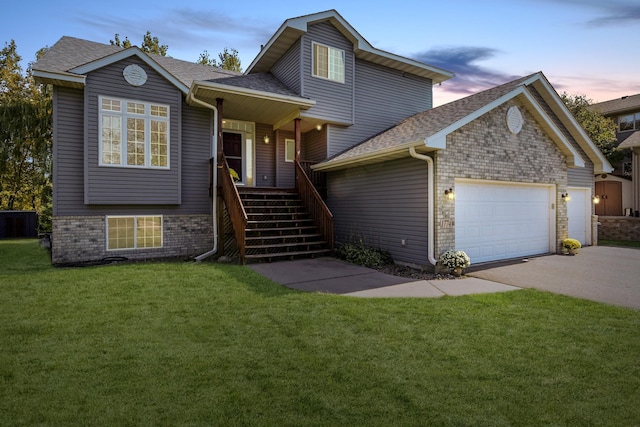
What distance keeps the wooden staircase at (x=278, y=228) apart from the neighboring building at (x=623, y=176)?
A: 16.6 m

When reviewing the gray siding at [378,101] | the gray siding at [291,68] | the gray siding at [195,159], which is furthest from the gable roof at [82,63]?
the gray siding at [378,101]

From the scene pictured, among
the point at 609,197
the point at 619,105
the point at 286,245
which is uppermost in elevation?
the point at 619,105

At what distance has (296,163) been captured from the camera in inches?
434

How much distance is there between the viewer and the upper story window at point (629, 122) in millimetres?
21312

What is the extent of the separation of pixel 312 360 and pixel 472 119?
23.5 ft

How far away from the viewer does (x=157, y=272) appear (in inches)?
299

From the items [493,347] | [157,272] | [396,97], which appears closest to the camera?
[493,347]

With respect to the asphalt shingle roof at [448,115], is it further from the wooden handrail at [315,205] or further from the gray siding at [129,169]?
the gray siding at [129,169]

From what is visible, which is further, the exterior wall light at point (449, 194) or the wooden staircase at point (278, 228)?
the wooden staircase at point (278, 228)

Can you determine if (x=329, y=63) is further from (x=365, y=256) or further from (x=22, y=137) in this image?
(x=22, y=137)

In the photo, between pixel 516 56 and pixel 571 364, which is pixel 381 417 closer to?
pixel 571 364

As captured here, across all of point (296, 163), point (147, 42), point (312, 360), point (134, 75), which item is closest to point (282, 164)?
point (296, 163)

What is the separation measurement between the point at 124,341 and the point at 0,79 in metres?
26.4

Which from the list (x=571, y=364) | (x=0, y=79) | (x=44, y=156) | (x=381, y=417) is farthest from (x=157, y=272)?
(x=0, y=79)
